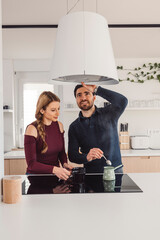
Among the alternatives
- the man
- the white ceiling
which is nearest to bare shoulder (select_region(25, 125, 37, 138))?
the man

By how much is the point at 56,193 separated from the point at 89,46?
0.95m

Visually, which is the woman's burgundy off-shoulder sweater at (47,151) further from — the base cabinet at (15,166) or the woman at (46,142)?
the base cabinet at (15,166)

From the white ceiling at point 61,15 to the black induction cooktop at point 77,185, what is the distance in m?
2.05

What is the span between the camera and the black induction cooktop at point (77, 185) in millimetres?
1792

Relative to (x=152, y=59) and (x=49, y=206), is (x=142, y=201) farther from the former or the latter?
(x=152, y=59)

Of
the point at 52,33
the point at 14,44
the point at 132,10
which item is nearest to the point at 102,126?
the point at 132,10

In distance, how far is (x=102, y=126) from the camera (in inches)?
104

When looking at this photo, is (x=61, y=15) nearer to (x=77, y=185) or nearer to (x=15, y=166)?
(x=15, y=166)

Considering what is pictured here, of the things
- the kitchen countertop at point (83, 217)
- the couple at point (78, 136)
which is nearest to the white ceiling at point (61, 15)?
the couple at point (78, 136)

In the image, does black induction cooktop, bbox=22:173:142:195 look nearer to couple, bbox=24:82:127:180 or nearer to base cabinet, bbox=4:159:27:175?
couple, bbox=24:82:127:180

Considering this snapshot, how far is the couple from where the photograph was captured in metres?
2.27

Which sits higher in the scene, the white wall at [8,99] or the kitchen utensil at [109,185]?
the white wall at [8,99]

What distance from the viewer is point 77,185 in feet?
6.33

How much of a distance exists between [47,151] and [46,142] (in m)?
0.08
